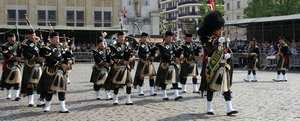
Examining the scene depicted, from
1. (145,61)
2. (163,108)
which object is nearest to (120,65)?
(163,108)

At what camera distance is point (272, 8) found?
4469 cm

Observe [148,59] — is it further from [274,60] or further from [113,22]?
[113,22]

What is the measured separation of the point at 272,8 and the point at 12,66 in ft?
122

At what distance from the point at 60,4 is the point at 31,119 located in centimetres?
4482

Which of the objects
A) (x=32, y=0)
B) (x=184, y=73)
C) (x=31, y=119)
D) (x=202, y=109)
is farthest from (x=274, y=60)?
(x=32, y=0)

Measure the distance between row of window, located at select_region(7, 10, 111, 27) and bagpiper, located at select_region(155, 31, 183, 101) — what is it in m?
41.6

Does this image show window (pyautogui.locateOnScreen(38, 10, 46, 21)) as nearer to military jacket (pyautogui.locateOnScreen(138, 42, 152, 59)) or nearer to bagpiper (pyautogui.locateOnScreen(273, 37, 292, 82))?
bagpiper (pyautogui.locateOnScreen(273, 37, 292, 82))

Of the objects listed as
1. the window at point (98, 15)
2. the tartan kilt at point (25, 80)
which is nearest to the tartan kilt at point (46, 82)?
the tartan kilt at point (25, 80)

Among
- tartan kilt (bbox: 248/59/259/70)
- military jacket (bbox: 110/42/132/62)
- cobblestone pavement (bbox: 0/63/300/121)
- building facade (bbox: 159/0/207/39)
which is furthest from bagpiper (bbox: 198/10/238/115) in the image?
building facade (bbox: 159/0/207/39)

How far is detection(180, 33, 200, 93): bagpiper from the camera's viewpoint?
46.1ft

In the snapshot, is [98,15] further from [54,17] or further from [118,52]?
[118,52]

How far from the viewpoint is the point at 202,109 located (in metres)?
10.6

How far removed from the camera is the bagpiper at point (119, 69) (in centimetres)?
1155

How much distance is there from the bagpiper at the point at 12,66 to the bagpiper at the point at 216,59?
6329mm
